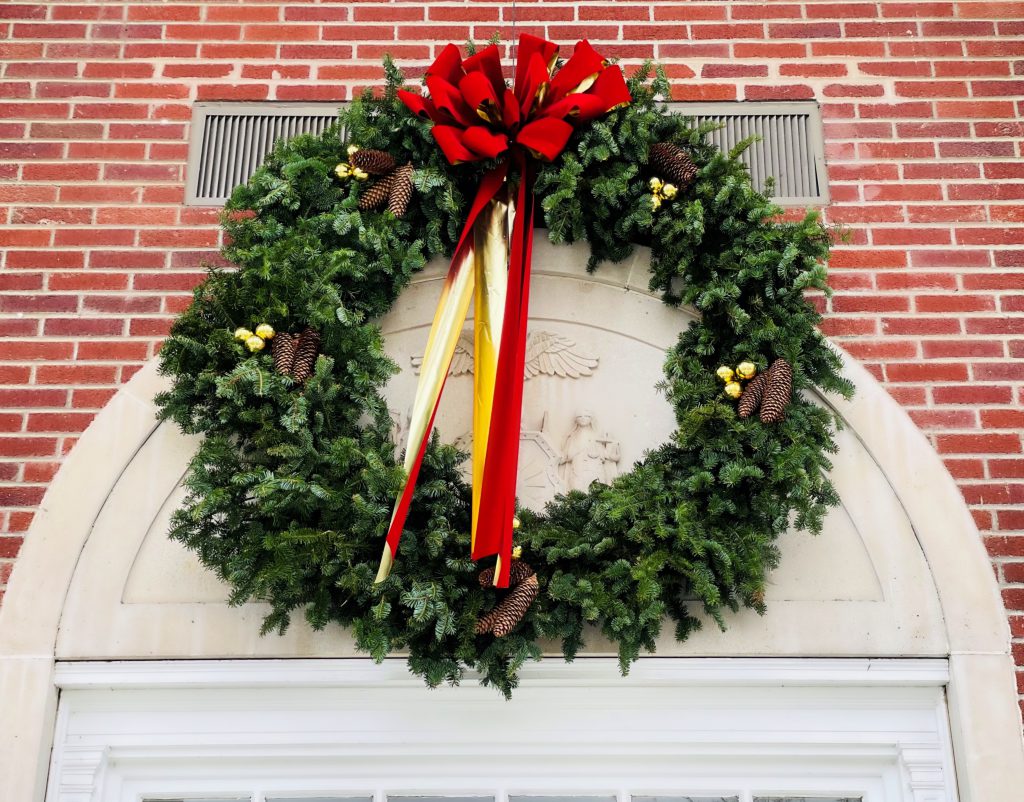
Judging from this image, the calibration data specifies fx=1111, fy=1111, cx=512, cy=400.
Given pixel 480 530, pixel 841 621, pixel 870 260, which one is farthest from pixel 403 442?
pixel 870 260

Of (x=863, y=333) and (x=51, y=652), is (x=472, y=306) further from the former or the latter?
(x=51, y=652)

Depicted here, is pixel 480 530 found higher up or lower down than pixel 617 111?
lower down

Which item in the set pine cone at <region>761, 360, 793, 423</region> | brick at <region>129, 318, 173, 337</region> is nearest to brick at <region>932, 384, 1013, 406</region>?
pine cone at <region>761, 360, 793, 423</region>

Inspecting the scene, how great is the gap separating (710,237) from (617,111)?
50 centimetres

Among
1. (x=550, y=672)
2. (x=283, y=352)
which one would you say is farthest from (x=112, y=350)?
(x=550, y=672)

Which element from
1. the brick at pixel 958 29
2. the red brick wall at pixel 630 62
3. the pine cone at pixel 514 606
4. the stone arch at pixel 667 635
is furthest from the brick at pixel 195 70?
the brick at pixel 958 29

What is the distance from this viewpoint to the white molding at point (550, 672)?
3.24 m

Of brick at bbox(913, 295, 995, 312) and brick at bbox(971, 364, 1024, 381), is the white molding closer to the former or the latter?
brick at bbox(971, 364, 1024, 381)

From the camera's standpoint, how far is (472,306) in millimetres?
3709

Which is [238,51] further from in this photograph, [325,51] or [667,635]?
[667,635]

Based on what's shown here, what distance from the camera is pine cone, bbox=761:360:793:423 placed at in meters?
3.14

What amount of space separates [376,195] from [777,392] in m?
1.38

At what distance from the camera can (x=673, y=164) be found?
3.51m

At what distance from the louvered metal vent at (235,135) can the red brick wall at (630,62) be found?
0.17ft
